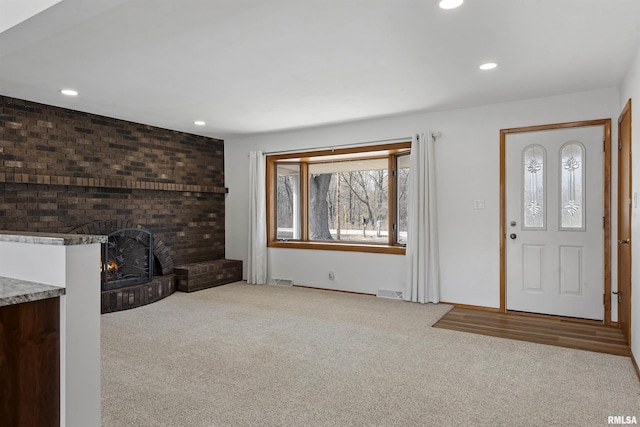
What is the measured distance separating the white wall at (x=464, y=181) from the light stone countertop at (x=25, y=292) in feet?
13.6

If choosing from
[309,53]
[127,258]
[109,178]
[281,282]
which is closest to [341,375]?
[309,53]

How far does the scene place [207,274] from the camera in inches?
232

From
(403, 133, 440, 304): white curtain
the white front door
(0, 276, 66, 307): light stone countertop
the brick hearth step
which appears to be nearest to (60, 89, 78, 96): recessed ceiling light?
the brick hearth step

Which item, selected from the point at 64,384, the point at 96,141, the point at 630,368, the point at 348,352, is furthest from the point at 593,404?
the point at 96,141

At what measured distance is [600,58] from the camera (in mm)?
3250

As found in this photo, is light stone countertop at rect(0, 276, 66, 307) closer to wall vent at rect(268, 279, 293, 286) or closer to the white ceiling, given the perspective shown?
the white ceiling

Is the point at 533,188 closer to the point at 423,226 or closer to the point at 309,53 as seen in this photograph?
the point at 423,226

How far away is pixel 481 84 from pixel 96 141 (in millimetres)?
4357

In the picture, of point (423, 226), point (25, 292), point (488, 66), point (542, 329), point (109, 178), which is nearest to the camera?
point (25, 292)

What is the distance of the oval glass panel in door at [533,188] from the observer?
4.39 m

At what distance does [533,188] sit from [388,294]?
213 cm

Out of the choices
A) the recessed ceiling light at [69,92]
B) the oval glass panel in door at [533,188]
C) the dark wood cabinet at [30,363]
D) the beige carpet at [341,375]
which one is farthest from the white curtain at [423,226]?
the dark wood cabinet at [30,363]

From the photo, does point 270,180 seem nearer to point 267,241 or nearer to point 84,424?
point 267,241

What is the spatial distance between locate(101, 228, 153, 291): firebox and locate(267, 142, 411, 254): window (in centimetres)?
182
